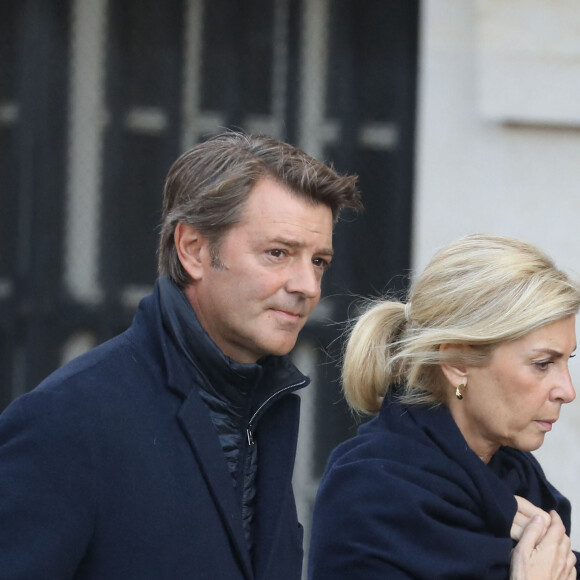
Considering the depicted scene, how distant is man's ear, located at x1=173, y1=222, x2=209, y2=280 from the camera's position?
7.79 feet

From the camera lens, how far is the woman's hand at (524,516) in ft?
8.50

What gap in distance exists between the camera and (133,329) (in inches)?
90.8

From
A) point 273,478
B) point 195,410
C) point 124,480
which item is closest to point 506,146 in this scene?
point 273,478

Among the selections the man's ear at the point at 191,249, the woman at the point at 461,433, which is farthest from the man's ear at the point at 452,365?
the man's ear at the point at 191,249

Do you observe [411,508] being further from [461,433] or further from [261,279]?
[261,279]

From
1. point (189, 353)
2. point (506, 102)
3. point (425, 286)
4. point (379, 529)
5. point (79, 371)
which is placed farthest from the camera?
point (506, 102)

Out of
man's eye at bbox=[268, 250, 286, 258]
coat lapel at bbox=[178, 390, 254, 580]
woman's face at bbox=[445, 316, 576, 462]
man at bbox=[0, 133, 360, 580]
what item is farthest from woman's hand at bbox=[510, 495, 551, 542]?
man's eye at bbox=[268, 250, 286, 258]

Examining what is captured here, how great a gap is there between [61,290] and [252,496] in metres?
2.51

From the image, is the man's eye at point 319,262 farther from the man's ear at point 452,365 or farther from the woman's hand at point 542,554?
the woman's hand at point 542,554

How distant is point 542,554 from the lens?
99.4 inches

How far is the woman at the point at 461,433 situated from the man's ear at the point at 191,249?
54 centimetres

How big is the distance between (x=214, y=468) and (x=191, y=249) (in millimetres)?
503

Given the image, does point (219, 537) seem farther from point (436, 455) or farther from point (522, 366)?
point (522, 366)

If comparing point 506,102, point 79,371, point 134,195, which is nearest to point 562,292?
point 79,371
